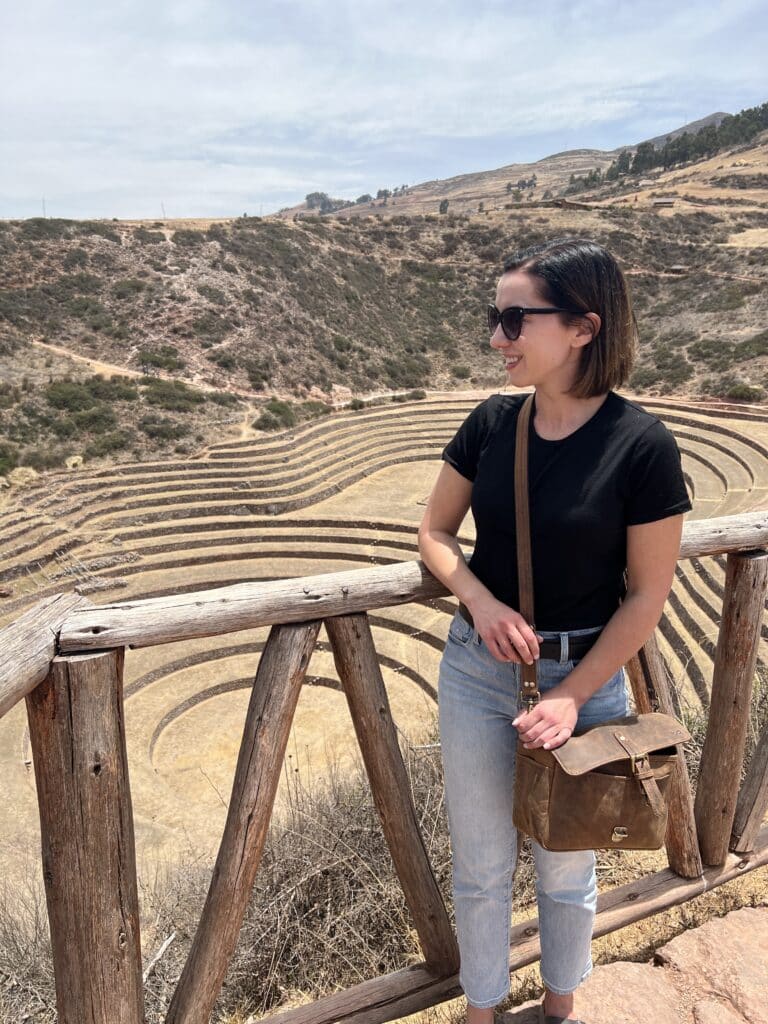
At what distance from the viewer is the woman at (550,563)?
1.44m

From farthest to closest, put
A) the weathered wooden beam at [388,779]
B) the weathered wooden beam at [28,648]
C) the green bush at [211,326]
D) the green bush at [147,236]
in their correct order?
the green bush at [147,236], the green bush at [211,326], the weathered wooden beam at [388,779], the weathered wooden beam at [28,648]

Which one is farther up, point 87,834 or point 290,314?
point 290,314

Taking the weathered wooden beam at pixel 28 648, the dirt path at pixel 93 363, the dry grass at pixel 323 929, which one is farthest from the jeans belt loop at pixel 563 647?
the dirt path at pixel 93 363

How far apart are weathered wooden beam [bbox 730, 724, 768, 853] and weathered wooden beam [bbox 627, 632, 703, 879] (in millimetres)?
214

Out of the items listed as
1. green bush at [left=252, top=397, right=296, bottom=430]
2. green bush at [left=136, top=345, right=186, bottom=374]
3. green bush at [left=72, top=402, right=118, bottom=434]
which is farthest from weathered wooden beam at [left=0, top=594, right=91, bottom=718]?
green bush at [left=136, top=345, right=186, bottom=374]

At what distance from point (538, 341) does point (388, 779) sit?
1.23 m

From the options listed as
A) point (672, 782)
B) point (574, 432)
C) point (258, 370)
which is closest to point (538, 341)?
point (574, 432)

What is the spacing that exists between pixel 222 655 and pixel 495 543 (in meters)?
10.3

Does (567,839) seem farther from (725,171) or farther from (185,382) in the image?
(725,171)

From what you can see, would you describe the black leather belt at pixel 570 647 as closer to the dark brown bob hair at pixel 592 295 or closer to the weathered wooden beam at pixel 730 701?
the dark brown bob hair at pixel 592 295

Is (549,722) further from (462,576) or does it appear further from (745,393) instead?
(745,393)

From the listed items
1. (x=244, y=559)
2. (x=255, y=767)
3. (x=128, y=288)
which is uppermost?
(x=128, y=288)

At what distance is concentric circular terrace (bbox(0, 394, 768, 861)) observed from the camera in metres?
8.80

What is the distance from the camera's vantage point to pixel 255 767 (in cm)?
167
